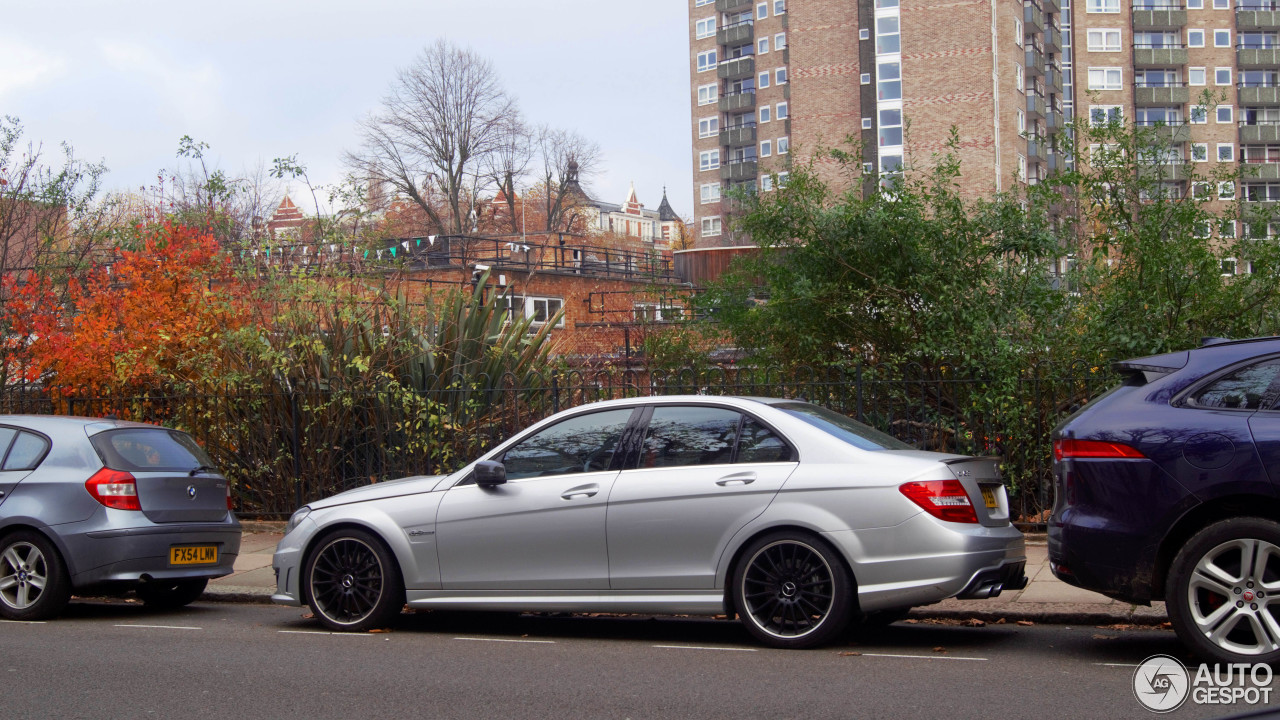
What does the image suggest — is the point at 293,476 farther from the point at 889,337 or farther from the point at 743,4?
the point at 743,4

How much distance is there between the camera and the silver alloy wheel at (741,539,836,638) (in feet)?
22.5

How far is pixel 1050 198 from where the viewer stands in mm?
11328

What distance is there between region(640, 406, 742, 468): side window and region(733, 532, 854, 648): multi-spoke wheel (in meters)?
0.68

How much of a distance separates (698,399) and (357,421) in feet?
22.1

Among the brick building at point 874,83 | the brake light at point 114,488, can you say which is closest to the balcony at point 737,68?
the brick building at point 874,83

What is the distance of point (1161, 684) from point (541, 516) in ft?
12.1

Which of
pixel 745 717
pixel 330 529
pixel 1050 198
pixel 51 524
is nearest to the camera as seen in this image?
pixel 745 717

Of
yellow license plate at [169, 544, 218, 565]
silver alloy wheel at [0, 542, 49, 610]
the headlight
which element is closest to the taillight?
the headlight

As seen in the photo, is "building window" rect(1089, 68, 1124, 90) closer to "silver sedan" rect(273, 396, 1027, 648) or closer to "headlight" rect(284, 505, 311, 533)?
"silver sedan" rect(273, 396, 1027, 648)

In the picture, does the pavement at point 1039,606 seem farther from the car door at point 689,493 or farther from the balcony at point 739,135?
the balcony at point 739,135

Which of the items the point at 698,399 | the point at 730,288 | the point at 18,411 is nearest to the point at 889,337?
the point at 730,288

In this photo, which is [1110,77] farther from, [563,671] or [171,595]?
[563,671]

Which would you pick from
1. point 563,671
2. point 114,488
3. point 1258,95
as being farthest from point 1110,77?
point 563,671

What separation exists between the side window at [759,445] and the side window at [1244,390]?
→ 2.28 metres
